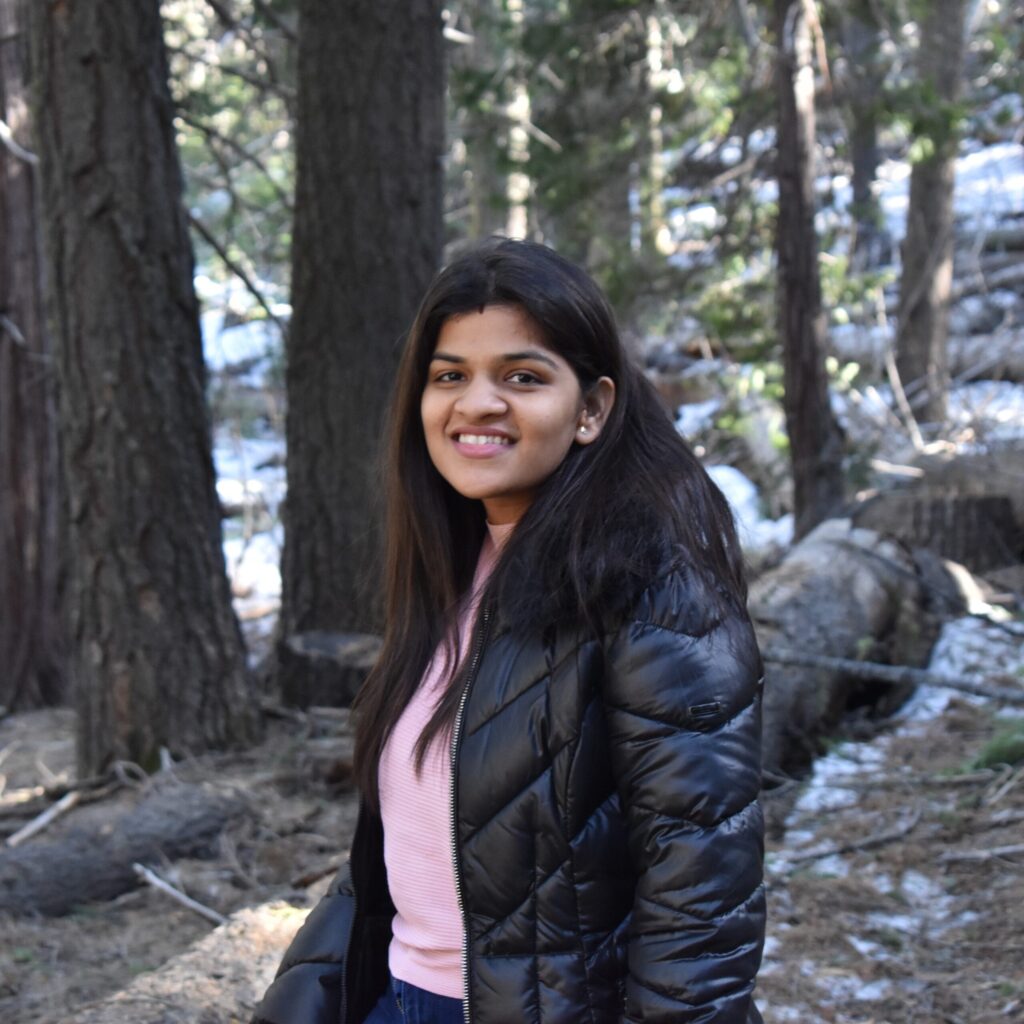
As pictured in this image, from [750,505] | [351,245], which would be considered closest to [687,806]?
[351,245]

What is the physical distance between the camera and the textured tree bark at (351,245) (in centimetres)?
609

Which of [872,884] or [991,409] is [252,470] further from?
[872,884]

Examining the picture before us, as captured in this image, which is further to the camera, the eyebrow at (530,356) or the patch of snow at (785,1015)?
the patch of snow at (785,1015)

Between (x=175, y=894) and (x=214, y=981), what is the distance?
119 cm

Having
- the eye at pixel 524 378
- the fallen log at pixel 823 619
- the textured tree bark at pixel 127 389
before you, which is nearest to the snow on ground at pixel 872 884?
the fallen log at pixel 823 619

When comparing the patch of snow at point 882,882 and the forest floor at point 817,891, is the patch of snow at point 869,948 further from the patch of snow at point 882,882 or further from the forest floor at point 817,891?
the patch of snow at point 882,882

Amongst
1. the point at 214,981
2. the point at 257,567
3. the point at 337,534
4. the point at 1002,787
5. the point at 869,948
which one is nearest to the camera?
the point at 214,981

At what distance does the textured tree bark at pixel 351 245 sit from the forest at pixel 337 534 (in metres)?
0.02

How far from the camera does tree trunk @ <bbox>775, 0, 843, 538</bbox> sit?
27.6 feet

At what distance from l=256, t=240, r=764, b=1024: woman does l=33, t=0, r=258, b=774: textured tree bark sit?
3326mm

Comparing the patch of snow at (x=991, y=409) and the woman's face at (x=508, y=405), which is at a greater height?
the woman's face at (x=508, y=405)

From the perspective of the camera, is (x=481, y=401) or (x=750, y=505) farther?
(x=750, y=505)

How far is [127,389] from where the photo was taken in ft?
17.2

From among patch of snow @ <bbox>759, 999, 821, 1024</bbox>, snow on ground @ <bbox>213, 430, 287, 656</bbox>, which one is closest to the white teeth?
patch of snow @ <bbox>759, 999, 821, 1024</bbox>
